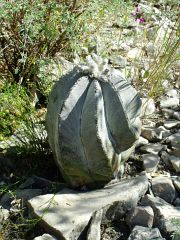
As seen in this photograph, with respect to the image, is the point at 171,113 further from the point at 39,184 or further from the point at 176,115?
the point at 39,184

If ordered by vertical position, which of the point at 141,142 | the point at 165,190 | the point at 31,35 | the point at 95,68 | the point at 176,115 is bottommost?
the point at 165,190

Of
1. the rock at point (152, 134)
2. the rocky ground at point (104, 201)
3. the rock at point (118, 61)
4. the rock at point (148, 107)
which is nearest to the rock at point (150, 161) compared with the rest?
the rocky ground at point (104, 201)

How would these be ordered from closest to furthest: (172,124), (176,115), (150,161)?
(150,161) < (172,124) < (176,115)

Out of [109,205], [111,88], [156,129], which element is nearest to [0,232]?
[109,205]

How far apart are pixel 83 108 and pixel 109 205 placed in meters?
0.57

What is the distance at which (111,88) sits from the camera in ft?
9.29

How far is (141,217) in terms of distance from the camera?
9.56 feet

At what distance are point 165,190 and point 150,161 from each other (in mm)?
325

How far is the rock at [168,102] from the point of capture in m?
4.27

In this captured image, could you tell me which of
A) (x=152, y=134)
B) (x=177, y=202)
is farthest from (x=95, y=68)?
(x=152, y=134)

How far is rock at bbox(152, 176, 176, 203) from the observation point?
3.17 m

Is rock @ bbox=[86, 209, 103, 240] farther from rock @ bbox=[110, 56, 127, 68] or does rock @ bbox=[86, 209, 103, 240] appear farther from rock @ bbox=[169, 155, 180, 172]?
rock @ bbox=[110, 56, 127, 68]

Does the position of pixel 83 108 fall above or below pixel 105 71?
below

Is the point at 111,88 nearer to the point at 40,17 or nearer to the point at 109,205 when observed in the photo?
the point at 109,205
